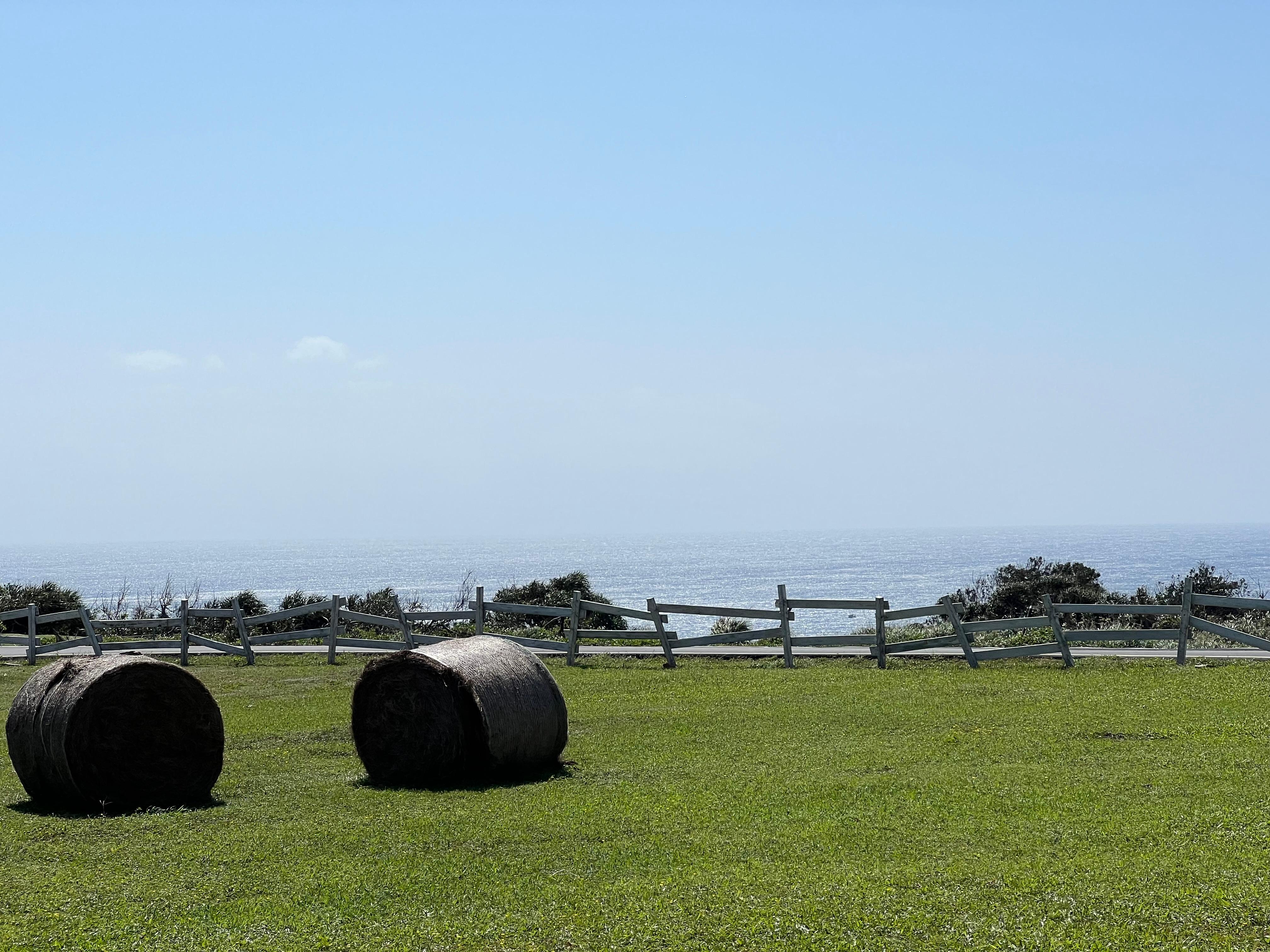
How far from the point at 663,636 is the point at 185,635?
10.7 meters

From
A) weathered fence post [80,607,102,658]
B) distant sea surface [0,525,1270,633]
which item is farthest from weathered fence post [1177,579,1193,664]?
distant sea surface [0,525,1270,633]

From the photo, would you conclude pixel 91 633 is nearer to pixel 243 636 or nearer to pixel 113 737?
pixel 243 636

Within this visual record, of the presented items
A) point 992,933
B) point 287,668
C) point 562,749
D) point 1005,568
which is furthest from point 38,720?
point 1005,568

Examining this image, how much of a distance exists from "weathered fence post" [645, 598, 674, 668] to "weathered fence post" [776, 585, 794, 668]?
2055mm

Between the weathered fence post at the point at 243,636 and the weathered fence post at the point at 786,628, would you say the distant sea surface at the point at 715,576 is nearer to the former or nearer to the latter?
the weathered fence post at the point at 243,636

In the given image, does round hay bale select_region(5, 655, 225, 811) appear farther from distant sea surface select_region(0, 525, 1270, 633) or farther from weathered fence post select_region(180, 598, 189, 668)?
distant sea surface select_region(0, 525, 1270, 633)

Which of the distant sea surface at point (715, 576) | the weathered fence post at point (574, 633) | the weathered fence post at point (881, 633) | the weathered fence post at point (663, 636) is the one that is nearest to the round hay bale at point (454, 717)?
the weathered fence post at point (881, 633)

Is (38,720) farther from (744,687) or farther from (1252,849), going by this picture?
(744,687)

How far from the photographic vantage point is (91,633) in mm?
26172

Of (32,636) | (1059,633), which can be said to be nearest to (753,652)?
(1059,633)

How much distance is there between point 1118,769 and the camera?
35.2 feet

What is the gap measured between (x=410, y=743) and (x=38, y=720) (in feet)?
10.5

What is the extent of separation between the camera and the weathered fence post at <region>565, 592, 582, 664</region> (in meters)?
23.3

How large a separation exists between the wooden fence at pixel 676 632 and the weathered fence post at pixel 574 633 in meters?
0.02
